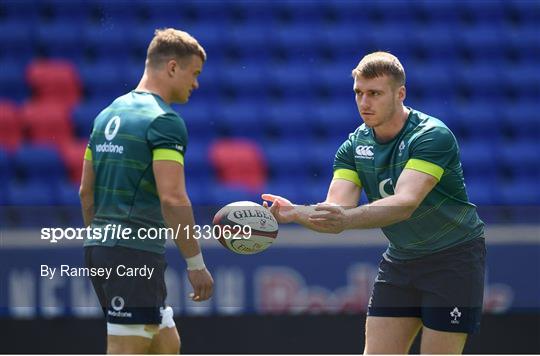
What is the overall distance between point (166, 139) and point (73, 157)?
3.76 m

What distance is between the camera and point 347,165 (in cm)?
427

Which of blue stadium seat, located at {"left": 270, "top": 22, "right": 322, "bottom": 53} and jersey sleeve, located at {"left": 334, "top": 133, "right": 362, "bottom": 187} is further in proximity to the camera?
blue stadium seat, located at {"left": 270, "top": 22, "right": 322, "bottom": 53}

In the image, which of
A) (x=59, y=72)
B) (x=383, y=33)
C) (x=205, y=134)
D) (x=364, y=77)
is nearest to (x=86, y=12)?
(x=59, y=72)

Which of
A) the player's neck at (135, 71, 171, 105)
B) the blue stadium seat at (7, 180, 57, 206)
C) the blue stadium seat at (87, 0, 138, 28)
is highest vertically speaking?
the blue stadium seat at (87, 0, 138, 28)

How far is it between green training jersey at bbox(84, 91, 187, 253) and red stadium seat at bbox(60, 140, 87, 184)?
3360 mm

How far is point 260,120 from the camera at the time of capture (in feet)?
25.6

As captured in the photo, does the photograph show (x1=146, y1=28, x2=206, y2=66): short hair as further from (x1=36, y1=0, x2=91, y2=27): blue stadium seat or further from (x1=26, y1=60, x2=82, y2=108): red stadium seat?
(x1=36, y1=0, x2=91, y2=27): blue stadium seat

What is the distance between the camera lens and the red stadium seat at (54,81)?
311 inches

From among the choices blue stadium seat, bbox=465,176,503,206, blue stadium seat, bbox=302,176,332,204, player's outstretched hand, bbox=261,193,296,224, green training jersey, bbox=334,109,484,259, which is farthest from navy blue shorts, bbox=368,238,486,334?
blue stadium seat, bbox=465,176,503,206

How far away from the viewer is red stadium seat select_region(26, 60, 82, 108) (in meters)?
7.89

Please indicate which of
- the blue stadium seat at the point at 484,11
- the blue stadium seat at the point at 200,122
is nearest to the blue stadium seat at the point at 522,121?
the blue stadium seat at the point at 484,11

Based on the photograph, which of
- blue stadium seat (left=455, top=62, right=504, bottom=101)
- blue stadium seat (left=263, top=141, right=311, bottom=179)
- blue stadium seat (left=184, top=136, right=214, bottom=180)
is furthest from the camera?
blue stadium seat (left=455, top=62, right=504, bottom=101)

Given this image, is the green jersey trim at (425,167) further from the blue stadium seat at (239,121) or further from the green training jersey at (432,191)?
the blue stadium seat at (239,121)

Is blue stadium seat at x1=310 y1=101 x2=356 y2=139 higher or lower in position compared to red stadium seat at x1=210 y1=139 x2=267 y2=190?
higher
